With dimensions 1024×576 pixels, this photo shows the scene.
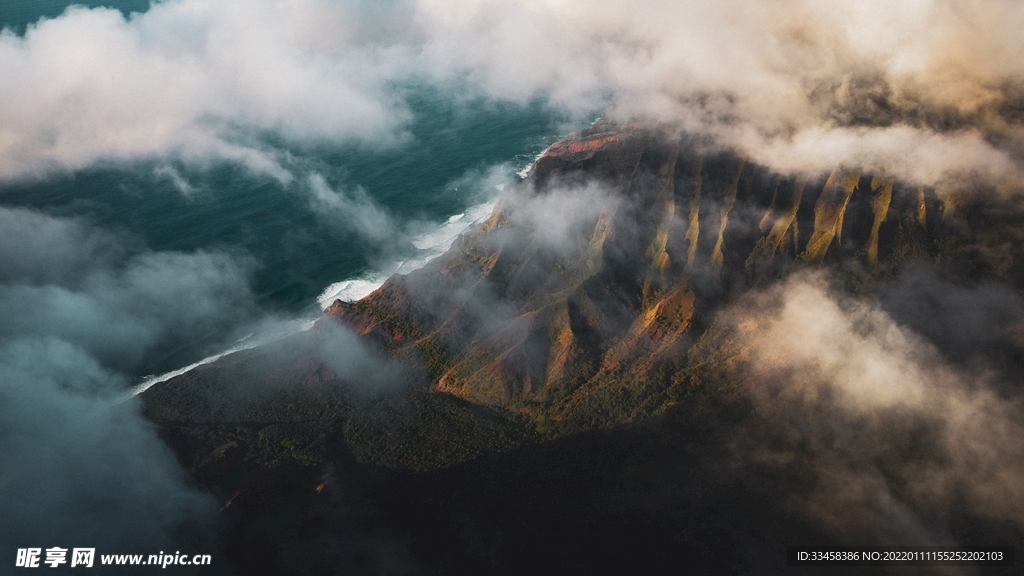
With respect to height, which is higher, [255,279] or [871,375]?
[255,279]

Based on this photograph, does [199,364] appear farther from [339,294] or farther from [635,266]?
[635,266]

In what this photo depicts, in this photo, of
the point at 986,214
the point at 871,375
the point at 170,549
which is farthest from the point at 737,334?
the point at 170,549

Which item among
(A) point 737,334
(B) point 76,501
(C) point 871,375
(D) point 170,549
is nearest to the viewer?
(D) point 170,549

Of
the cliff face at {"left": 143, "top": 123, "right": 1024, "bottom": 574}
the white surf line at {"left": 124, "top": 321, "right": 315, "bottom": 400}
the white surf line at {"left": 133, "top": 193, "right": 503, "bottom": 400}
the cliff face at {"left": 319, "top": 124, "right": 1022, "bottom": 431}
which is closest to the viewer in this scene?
the cliff face at {"left": 143, "top": 123, "right": 1024, "bottom": 574}

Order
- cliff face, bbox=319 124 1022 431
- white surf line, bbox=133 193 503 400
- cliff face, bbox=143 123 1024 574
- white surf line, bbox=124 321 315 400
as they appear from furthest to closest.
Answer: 1. white surf line, bbox=133 193 503 400
2. white surf line, bbox=124 321 315 400
3. cliff face, bbox=319 124 1022 431
4. cliff face, bbox=143 123 1024 574

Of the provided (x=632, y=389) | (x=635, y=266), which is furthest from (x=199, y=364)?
(x=635, y=266)

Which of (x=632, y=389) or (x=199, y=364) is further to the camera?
(x=199, y=364)

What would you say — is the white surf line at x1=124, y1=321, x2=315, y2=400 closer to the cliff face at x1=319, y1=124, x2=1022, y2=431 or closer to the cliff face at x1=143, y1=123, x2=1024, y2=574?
the cliff face at x1=143, y1=123, x2=1024, y2=574

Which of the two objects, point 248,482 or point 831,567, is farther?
point 248,482

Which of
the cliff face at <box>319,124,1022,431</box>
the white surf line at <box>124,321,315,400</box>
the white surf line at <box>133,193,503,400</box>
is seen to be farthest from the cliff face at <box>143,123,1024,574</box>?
the white surf line at <box>133,193,503,400</box>

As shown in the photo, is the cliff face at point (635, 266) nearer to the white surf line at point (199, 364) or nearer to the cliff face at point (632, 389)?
the cliff face at point (632, 389)

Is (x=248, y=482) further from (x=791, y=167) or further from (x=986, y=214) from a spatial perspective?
(x=986, y=214)
